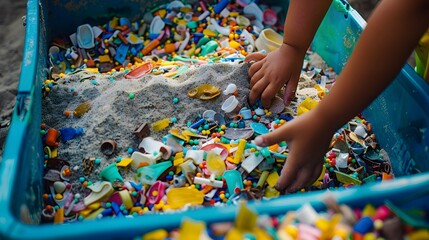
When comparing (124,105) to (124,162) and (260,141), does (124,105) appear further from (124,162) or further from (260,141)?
(260,141)

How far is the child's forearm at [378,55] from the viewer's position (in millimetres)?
784

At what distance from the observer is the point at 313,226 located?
0.66 meters

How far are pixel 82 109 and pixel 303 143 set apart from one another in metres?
0.62

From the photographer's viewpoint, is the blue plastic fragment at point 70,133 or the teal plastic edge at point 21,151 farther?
the blue plastic fragment at point 70,133

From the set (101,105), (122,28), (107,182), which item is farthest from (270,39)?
(107,182)

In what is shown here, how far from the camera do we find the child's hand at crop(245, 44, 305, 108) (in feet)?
3.91

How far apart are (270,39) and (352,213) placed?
38.0 inches

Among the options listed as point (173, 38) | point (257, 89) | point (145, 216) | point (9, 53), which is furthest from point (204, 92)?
point (9, 53)

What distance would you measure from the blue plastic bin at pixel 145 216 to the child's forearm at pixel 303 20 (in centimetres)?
22

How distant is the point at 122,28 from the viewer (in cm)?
166

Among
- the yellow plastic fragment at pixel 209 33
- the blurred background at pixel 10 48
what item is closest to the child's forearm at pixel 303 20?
the yellow plastic fragment at pixel 209 33

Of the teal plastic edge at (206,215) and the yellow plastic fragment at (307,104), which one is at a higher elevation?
the teal plastic edge at (206,215)

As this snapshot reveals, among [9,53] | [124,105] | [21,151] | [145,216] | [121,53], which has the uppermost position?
[145,216]

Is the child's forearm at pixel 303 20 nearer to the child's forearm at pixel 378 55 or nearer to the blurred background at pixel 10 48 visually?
the child's forearm at pixel 378 55
